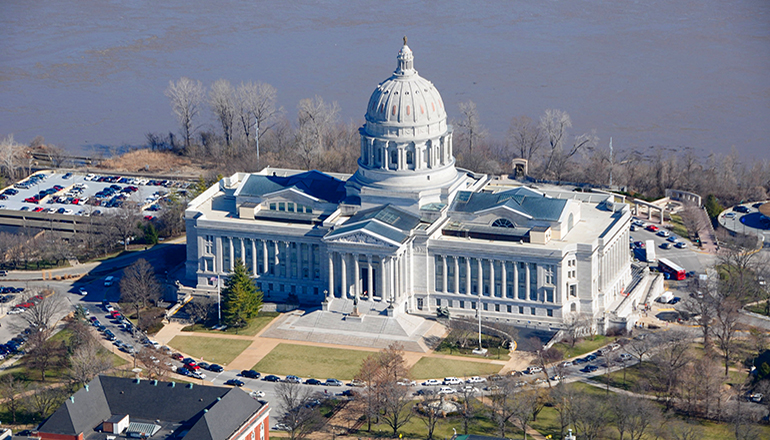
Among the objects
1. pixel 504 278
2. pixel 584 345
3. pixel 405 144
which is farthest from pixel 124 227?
pixel 584 345

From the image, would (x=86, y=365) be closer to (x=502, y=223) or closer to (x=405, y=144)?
(x=405, y=144)

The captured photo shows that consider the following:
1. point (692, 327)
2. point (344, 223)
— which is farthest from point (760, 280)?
point (344, 223)

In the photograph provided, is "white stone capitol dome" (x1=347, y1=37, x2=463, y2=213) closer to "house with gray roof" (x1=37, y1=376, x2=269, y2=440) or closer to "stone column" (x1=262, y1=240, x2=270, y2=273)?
"stone column" (x1=262, y1=240, x2=270, y2=273)

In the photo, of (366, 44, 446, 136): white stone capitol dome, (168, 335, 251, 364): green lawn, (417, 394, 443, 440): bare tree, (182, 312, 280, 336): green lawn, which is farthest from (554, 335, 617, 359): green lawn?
(168, 335, 251, 364): green lawn

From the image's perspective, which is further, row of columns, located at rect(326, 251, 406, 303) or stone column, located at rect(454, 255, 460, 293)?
stone column, located at rect(454, 255, 460, 293)

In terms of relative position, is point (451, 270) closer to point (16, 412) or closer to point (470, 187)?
point (470, 187)

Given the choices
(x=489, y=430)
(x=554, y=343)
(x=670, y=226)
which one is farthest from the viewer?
(x=670, y=226)
